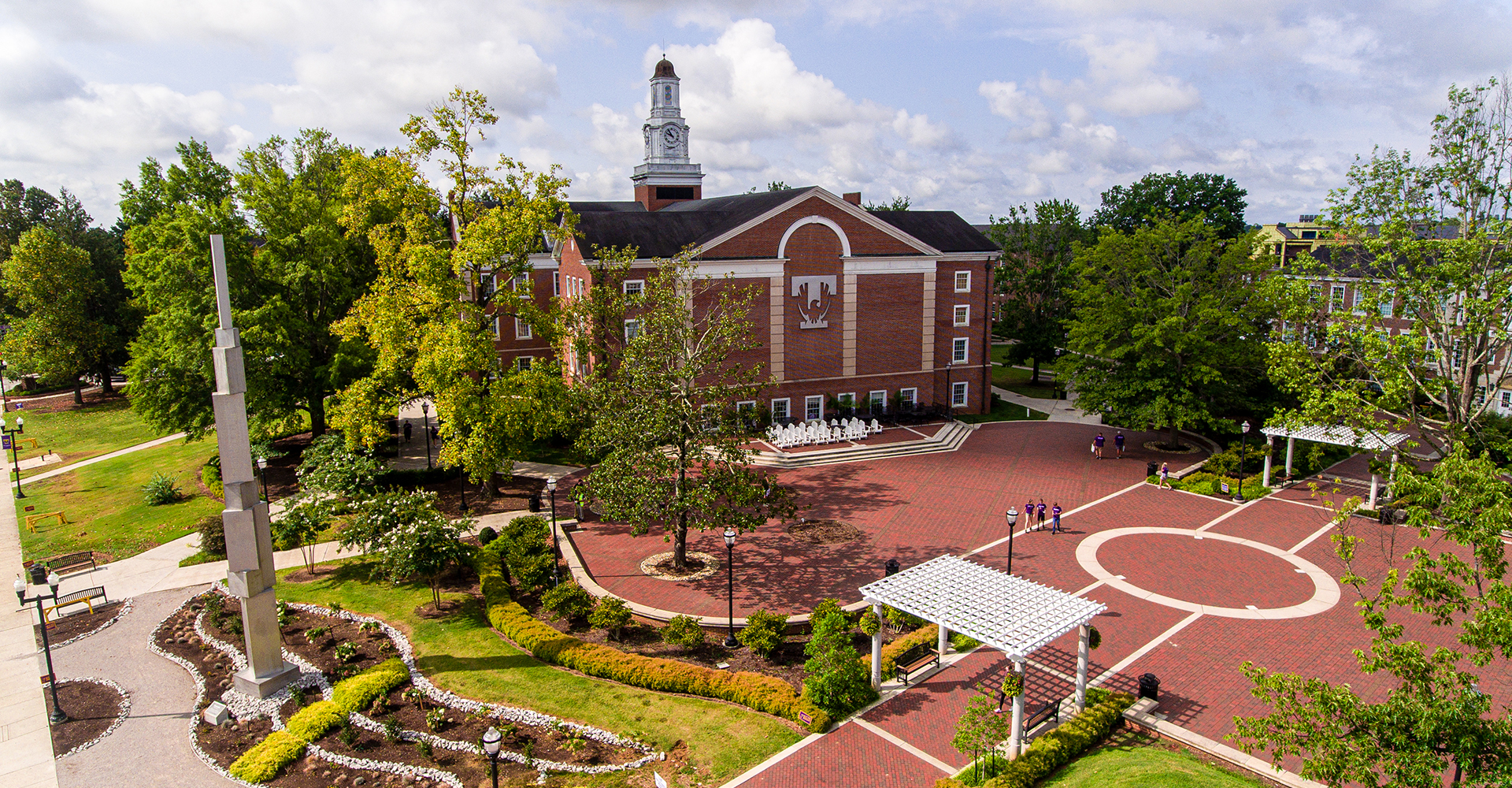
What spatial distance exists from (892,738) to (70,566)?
24505 mm

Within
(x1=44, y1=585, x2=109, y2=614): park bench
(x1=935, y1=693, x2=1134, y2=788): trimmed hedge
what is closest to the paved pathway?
(x1=44, y1=585, x2=109, y2=614): park bench

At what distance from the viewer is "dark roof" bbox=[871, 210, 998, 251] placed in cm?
4591

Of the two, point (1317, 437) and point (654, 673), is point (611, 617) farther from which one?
point (1317, 437)

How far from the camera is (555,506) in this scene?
98.4 feet

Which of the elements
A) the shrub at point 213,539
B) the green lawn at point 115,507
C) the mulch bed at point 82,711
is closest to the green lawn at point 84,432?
the green lawn at point 115,507

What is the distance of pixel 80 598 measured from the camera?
2222 centimetres

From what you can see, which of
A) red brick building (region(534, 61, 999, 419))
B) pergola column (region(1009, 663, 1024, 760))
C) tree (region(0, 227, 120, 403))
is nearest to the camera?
pergola column (region(1009, 663, 1024, 760))

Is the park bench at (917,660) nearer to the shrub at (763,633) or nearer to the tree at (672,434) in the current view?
the shrub at (763,633)

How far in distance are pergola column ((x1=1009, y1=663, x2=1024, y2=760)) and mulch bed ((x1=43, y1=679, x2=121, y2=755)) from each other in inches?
692

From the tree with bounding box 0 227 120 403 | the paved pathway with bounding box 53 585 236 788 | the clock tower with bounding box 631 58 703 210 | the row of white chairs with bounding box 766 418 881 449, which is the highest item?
the clock tower with bounding box 631 58 703 210

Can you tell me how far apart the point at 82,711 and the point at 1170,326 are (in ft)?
121

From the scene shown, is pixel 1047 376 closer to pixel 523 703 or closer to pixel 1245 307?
pixel 1245 307

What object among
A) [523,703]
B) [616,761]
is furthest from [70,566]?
[616,761]

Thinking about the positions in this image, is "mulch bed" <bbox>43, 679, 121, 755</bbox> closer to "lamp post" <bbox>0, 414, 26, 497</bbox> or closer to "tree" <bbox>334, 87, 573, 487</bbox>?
"tree" <bbox>334, 87, 573, 487</bbox>
